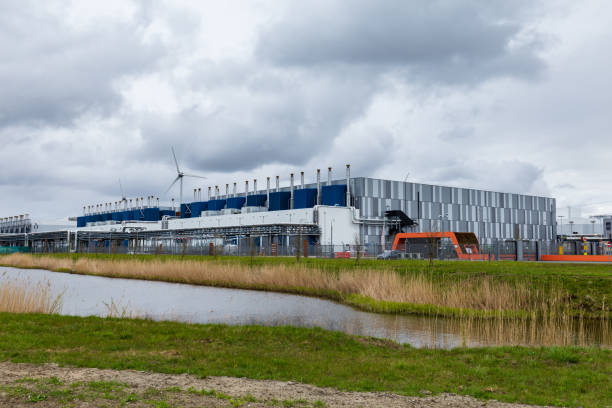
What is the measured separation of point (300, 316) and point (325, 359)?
8165 millimetres

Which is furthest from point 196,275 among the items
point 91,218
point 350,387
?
point 91,218

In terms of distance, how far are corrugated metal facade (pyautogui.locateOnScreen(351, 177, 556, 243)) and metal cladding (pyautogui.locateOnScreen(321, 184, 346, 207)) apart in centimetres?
146

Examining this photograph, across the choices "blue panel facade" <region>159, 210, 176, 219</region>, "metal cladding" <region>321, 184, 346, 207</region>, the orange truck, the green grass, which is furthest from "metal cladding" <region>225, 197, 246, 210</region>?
the green grass

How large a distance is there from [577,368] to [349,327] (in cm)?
732

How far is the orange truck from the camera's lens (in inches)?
1853

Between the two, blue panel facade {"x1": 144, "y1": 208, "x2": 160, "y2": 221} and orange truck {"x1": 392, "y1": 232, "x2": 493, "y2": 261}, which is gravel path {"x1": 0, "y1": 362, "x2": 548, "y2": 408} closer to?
orange truck {"x1": 392, "y1": 232, "x2": 493, "y2": 261}

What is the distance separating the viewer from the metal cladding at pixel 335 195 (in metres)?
72.1

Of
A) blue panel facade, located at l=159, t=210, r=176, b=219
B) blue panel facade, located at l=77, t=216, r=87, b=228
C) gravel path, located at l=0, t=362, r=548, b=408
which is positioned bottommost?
gravel path, located at l=0, t=362, r=548, b=408

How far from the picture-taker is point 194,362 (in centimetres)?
985

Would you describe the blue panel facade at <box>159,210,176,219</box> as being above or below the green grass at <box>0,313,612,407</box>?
above

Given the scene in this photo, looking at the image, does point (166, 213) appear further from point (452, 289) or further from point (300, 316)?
point (452, 289)

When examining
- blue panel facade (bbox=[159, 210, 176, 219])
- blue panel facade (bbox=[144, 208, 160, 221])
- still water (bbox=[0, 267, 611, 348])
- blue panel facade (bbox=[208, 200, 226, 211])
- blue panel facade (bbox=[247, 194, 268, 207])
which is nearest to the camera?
Answer: still water (bbox=[0, 267, 611, 348])

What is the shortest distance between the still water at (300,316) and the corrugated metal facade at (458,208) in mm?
46438

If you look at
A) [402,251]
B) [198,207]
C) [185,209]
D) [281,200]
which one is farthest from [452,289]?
[185,209]
